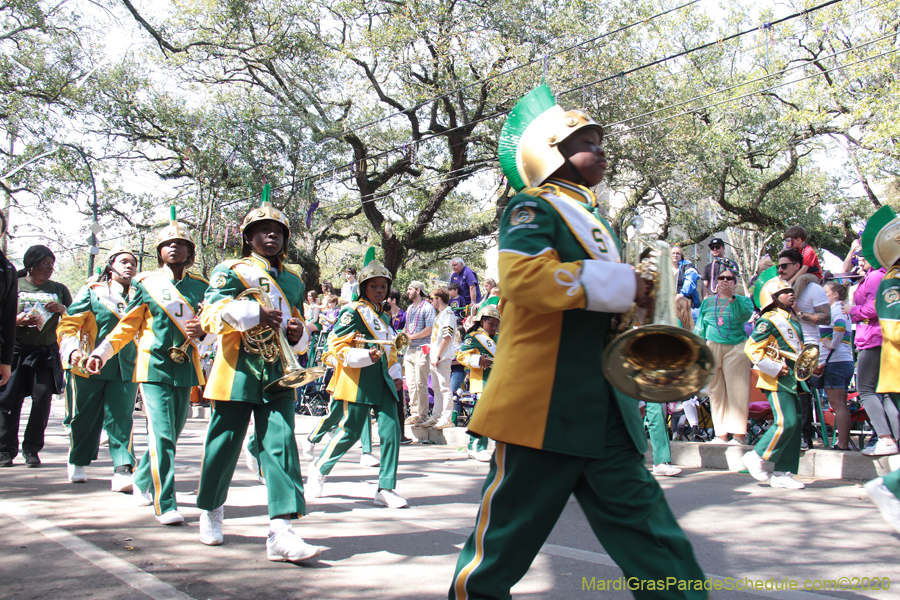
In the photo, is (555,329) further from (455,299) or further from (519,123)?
(455,299)

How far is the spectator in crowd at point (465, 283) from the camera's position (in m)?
12.7

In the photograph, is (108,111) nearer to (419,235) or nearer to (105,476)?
(419,235)

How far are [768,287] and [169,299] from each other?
5.34m

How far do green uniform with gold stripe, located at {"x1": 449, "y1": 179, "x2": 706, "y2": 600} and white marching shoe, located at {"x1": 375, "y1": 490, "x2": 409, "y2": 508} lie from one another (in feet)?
10.9

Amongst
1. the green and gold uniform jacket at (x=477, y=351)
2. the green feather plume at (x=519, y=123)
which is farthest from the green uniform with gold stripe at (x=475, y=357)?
the green feather plume at (x=519, y=123)

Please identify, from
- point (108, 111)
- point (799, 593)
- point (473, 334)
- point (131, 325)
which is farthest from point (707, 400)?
point (108, 111)

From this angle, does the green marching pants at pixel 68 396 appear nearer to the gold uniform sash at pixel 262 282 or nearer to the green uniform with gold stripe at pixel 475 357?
the gold uniform sash at pixel 262 282

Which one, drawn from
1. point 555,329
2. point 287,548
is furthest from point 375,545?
point 555,329

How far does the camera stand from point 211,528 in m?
4.45

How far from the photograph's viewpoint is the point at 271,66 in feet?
76.9

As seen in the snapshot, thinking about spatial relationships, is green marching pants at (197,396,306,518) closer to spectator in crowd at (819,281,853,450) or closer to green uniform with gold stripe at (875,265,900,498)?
green uniform with gold stripe at (875,265,900,498)

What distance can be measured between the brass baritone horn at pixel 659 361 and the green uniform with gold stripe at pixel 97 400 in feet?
17.3

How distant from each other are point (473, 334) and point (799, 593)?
529 cm

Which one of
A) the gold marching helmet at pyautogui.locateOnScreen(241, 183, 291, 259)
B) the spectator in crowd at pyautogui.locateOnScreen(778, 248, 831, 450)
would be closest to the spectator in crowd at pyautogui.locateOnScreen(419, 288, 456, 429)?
the spectator in crowd at pyautogui.locateOnScreen(778, 248, 831, 450)
